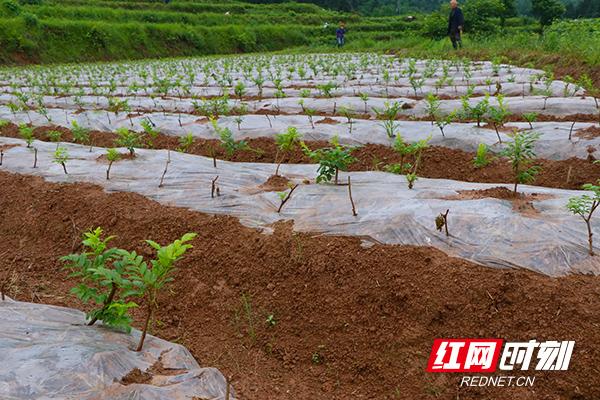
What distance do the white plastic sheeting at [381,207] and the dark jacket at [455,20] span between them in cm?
1177

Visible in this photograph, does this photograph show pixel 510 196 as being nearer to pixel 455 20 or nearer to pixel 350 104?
pixel 350 104

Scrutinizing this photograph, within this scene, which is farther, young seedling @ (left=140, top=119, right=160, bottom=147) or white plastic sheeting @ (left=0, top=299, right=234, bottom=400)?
young seedling @ (left=140, top=119, right=160, bottom=147)

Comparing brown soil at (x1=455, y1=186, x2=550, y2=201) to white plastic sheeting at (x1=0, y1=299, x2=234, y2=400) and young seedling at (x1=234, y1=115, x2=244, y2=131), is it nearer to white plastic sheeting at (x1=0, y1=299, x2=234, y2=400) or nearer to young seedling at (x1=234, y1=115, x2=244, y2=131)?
white plastic sheeting at (x1=0, y1=299, x2=234, y2=400)

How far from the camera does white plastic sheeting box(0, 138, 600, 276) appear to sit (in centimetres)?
258

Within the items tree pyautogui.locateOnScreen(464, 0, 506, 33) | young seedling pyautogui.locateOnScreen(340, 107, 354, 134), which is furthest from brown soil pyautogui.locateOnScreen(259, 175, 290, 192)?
tree pyautogui.locateOnScreen(464, 0, 506, 33)

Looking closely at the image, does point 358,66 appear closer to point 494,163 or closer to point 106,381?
point 494,163

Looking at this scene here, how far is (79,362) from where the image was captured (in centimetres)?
190

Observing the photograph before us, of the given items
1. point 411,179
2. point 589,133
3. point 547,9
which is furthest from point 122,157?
point 547,9

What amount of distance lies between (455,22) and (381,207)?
43.1 ft

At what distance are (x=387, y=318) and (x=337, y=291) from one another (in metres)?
0.33

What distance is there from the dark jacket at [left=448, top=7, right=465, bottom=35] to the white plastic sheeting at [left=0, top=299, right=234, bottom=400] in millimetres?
13844

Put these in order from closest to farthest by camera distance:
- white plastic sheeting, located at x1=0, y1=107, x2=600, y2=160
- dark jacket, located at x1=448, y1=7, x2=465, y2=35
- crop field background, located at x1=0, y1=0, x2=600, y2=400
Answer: crop field background, located at x1=0, y1=0, x2=600, y2=400
white plastic sheeting, located at x1=0, y1=107, x2=600, y2=160
dark jacket, located at x1=448, y1=7, x2=465, y2=35

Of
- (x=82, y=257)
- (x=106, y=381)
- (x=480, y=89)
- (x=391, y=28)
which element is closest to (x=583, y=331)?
(x=106, y=381)

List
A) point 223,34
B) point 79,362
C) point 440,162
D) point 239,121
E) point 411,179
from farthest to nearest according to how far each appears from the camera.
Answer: point 223,34
point 239,121
point 440,162
point 411,179
point 79,362
